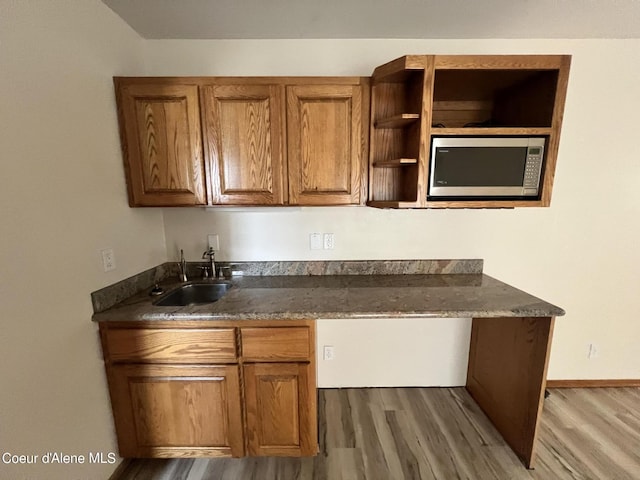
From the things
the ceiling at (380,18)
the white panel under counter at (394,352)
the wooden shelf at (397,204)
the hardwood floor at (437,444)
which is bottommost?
the hardwood floor at (437,444)

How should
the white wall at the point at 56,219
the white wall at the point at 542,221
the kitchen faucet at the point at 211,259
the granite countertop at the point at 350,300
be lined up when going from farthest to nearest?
the kitchen faucet at the point at 211,259 → the white wall at the point at 542,221 → the granite countertop at the point at 350,300 → the white wall at the point at 56,219

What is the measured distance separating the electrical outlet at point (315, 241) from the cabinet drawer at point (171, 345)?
32.7 inches

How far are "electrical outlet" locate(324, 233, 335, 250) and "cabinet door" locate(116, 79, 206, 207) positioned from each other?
861mm

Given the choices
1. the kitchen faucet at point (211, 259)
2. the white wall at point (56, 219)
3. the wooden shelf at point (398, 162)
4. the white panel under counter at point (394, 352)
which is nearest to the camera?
the white wall at point (56, 219)

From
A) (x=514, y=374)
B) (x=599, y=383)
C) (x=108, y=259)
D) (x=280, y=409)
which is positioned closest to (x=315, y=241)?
(x=280, y=409)

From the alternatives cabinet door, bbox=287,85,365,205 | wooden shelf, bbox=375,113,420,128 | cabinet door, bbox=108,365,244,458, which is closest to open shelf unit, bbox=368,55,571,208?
wooden shelf, bbox=375,113,420,128

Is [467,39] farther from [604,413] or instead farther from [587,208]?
[604,413]

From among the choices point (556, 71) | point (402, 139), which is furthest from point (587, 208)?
point (402, 139)

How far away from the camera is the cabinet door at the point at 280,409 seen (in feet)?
4.96

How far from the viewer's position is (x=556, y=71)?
4.83 ft

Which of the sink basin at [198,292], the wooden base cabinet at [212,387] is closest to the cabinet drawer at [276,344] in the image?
the wooden base cabinet at [212,387]

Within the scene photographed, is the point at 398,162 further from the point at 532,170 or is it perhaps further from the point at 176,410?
the point at 176,410

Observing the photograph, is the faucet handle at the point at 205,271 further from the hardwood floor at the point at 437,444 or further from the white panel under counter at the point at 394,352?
Answer: the hardwood floor at the point at 437,444

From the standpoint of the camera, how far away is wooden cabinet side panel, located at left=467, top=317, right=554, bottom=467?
→ 1539mm
